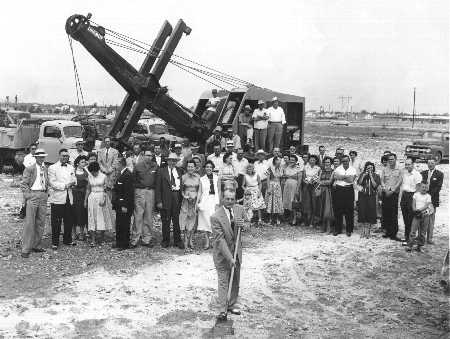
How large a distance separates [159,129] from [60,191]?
9.10 metres

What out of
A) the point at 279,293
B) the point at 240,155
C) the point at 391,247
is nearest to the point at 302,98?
the point at 240,155

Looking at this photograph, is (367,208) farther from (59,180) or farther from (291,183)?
(59,180)

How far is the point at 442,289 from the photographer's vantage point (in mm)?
7633

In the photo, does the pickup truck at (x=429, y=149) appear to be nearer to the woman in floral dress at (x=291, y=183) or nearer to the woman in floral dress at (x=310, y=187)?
the woman in floral dress at (x=310, y=187)

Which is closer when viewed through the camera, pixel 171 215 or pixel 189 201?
pixel 189 201

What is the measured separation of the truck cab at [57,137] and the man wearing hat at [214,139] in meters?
4.30

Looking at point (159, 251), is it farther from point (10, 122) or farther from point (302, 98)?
point (10, 122)

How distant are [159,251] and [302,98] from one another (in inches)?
368

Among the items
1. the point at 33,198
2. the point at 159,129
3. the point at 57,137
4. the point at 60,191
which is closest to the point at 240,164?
the point at 60,191

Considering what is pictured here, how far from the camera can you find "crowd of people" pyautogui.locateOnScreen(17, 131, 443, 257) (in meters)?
8.73

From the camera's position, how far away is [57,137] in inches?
639

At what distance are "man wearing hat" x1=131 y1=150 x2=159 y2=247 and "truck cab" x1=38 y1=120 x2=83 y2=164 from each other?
24.8ft

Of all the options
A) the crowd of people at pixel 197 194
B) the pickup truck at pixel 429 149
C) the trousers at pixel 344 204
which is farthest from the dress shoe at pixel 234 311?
the pickup truck at pixel 429 149

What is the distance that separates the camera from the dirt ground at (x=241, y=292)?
235 inches
